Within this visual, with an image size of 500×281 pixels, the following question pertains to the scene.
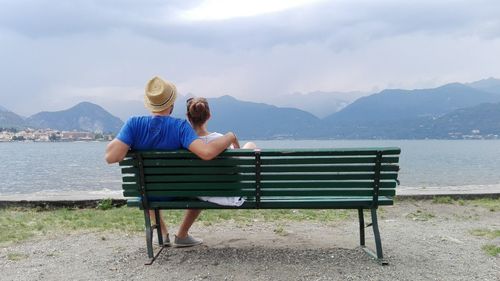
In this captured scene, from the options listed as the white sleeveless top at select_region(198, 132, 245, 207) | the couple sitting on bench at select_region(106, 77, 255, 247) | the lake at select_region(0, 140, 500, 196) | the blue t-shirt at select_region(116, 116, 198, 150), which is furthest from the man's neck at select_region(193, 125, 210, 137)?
the lake at select_region(0, 140, 500, 196)

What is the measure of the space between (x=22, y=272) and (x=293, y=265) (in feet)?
8.37

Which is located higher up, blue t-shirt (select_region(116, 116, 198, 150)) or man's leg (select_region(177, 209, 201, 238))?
blue t-shirt (select_region(116, 116, 198, 150))

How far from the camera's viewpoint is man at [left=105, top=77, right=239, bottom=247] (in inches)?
194

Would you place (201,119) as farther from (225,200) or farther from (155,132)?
(225,200)

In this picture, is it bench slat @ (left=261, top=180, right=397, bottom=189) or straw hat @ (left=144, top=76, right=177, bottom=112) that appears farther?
straw hat @ (left=144, top=76, right=177, bottom=112)

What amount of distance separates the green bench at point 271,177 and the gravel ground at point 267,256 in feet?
1.18

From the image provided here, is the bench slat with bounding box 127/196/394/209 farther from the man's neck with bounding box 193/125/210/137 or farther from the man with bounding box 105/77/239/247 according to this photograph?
the man's neck with bounding box 193/125/210/137

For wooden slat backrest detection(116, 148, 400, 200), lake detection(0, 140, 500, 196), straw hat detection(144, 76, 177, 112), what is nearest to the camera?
wooden slat backrest detection(116, 148, 400, 200)

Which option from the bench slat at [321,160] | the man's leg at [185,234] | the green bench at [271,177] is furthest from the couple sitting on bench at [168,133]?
the man's leg at [185,234]

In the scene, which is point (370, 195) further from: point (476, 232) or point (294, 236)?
point (476, 232)

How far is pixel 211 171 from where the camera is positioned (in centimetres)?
505

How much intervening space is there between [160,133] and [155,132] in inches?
1.9

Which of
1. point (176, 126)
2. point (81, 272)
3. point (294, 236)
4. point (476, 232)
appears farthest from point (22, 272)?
point (476, 232)

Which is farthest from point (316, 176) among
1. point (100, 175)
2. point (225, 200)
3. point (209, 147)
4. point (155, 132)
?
point (100, 175)
